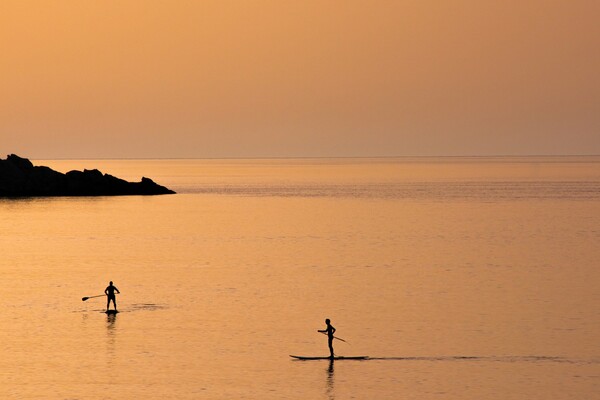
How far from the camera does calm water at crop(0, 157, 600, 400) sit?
46969 mm

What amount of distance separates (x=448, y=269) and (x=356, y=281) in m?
11.6

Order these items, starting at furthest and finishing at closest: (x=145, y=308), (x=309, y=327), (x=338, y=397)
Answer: (x=145, y=308), (x=309, y=327), (x=338, y=397)

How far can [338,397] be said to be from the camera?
4428cm

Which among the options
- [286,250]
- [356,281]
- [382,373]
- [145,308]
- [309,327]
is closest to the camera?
[382,373]

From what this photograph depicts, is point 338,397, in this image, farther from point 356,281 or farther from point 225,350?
point 356,281

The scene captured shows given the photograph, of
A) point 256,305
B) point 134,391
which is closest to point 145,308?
point 256,305

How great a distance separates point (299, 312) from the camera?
214 ft

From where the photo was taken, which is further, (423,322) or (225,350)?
(423,322)

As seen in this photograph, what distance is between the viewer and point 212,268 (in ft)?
295

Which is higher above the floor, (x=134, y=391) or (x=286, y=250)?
(x=286, y=250)

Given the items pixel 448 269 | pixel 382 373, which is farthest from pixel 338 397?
pixel 448 269

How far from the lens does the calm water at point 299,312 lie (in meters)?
47.0

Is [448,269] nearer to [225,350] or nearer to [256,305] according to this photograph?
[256,305]

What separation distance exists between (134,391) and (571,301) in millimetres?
35601
